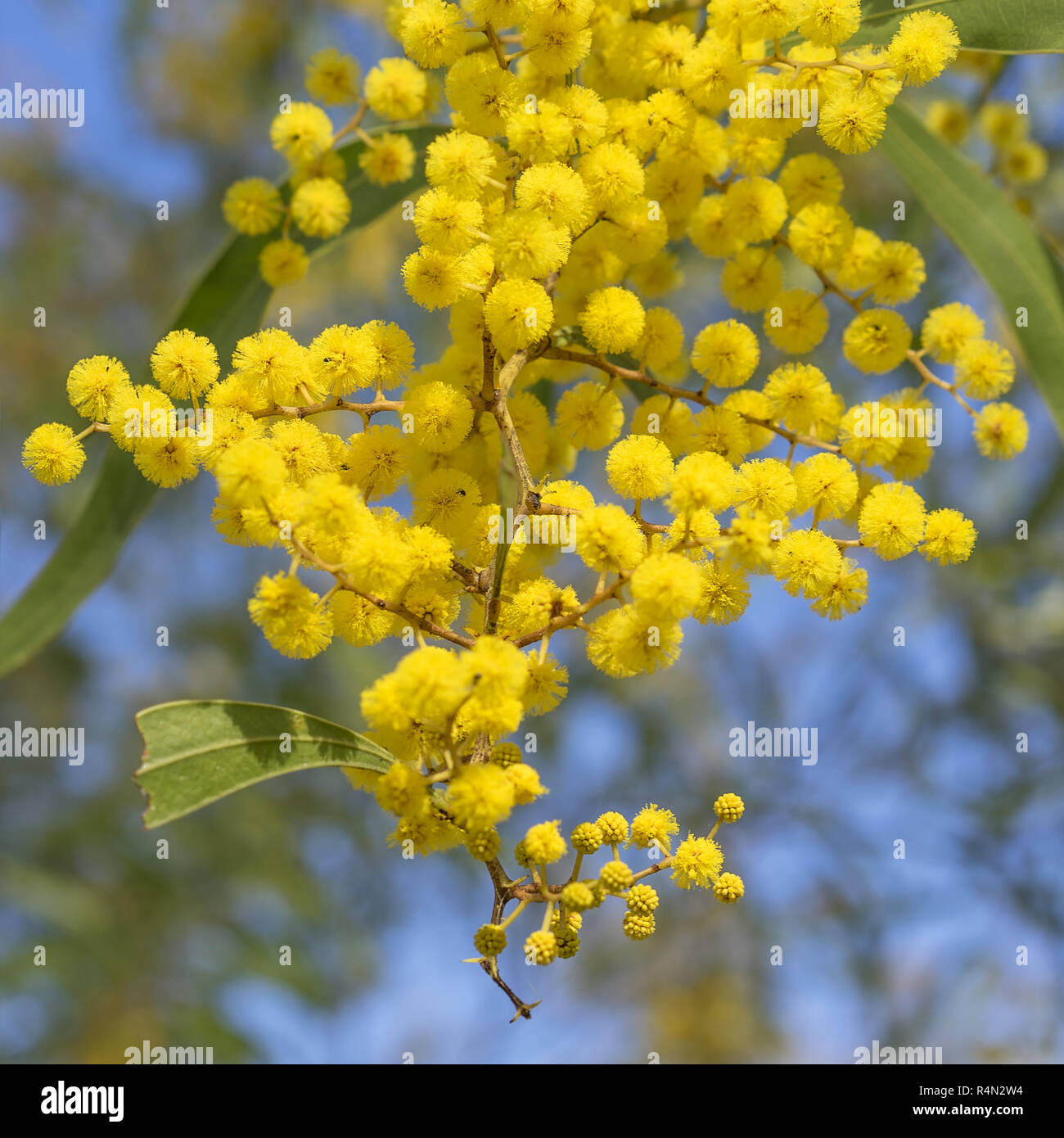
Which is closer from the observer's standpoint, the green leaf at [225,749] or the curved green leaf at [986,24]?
the green leaf at [225,749]

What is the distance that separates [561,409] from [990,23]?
606 mm

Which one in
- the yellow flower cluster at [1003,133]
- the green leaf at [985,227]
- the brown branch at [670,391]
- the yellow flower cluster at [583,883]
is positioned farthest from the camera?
the yellow flower cluster at [1003,133]

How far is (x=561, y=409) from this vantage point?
2.88 ft

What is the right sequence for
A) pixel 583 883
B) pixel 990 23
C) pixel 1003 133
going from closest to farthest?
pixel 583 883, pixel 990 23, pixel 1003 133

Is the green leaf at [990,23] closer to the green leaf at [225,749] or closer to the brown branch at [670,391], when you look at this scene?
the brown branch at [670,391]

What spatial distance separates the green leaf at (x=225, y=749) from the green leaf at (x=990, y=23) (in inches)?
32.1

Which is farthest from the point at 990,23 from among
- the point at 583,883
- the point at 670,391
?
the point at 583,883

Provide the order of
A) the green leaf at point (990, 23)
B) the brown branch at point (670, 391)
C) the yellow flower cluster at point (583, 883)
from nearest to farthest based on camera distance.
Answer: the yellow flower cluster at point (583, 883), the brown branch at point (670, 391), the green leaf at point (990, 23)

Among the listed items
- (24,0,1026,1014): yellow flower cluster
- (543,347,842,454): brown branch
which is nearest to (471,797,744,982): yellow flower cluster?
(24,0,1026,1014): yellow flower cluster

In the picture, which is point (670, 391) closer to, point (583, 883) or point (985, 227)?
point (583, 883)

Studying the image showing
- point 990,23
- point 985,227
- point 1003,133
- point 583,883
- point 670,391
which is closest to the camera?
point 583,883

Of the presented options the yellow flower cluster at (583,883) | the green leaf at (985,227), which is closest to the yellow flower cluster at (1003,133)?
the green leaf at (985,227)

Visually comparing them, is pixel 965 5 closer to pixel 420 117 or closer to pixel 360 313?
pixel 420 117

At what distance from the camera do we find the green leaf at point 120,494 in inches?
44.3
